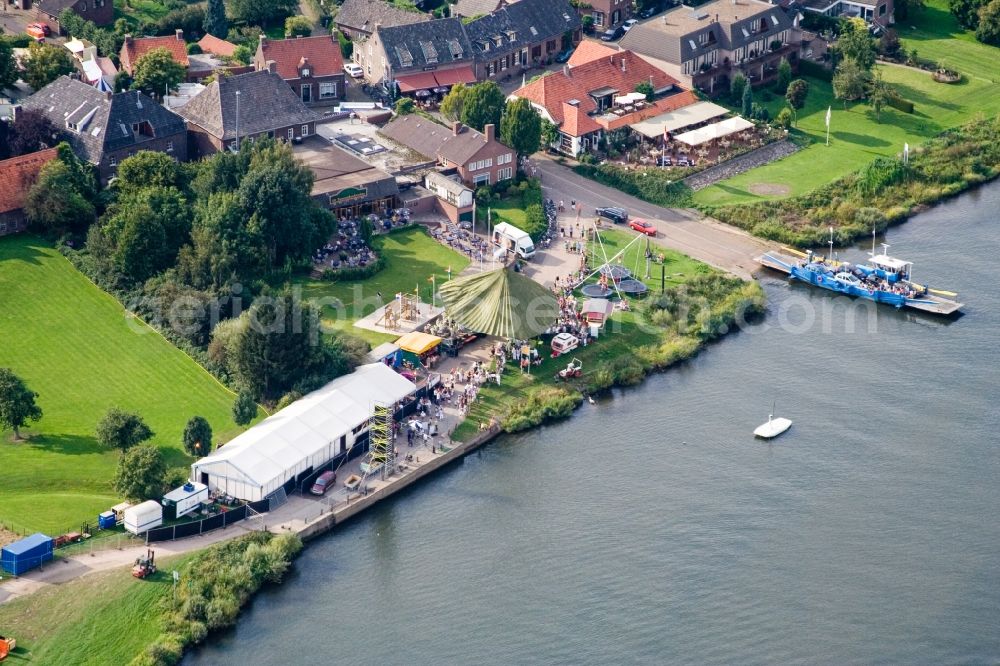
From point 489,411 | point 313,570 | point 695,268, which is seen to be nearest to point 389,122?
point 695,268

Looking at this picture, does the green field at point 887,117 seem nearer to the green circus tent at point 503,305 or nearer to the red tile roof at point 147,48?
the green circus tent at point 503,305

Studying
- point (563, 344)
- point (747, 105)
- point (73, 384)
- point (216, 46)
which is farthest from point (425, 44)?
point (73, 384)

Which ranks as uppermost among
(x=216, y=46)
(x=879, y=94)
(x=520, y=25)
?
(x=520, y=25)

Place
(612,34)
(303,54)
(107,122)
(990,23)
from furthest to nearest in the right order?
(612,34)
(990,23)
(303,54)
(107,122)

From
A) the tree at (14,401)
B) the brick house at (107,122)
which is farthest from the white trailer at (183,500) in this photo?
the brick house at (107,122)

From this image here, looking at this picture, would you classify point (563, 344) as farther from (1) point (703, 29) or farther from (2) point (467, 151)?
(1) point (703, 29)

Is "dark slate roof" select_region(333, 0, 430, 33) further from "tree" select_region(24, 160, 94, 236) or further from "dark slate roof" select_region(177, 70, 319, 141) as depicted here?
"tree" select_region(24, 160, 94, 236)
